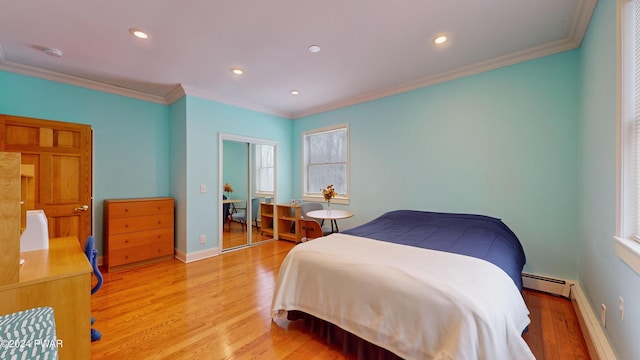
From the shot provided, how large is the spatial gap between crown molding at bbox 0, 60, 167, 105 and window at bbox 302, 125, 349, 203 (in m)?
2.67

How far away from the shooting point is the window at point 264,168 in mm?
4660

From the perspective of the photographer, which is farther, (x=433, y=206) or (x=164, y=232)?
(x=164, y=232)

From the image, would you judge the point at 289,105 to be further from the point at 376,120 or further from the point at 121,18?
the point at 121,18

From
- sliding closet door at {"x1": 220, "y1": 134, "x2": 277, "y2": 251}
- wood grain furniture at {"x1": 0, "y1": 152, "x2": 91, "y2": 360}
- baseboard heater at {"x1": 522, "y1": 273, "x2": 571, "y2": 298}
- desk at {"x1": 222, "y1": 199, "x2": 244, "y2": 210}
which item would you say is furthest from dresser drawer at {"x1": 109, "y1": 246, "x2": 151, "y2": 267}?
baseboard heater at {"x1": 522, "y1": 273, "x2": 571, "y2": 298}

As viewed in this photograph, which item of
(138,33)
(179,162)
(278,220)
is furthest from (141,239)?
(138,33)

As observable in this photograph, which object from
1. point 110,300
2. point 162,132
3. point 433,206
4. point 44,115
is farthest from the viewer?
point 162,132

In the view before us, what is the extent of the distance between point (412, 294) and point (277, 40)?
247cm

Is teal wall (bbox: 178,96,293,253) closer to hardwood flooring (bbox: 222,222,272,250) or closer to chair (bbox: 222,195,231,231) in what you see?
chair (bbox: 222,195,231,231)

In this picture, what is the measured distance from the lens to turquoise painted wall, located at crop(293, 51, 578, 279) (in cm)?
252

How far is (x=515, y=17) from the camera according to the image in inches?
82.9

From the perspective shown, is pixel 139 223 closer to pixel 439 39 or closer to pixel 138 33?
pixel 138 33

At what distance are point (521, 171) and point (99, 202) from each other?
18.0ft

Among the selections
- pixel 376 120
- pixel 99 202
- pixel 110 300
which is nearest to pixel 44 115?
pixel 99 202

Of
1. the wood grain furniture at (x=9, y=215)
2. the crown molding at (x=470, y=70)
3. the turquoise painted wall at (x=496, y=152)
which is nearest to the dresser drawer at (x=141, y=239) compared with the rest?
the wood grain furniture at (x=9, y=215)
